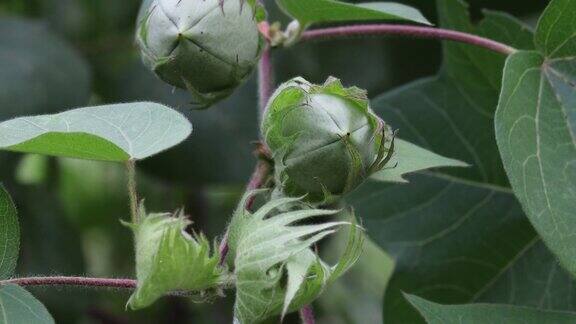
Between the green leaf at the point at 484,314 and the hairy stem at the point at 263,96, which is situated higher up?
the hairy stem at the point at 263,96

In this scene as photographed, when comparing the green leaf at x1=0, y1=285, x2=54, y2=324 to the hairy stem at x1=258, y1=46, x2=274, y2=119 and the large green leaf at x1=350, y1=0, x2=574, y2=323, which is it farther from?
the large green leaf at x1=350, y1=0, x2=574, y2=323

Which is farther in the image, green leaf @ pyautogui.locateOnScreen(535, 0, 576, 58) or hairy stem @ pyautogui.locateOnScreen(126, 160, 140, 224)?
green leaf @ pyautogui.locateOnScreen(535, 0, 576, 58)

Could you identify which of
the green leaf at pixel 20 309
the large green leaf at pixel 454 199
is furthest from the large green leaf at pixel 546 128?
the green leaf at pixel 20 309

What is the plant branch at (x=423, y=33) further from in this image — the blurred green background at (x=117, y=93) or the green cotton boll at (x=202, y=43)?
the blurred green background at (x=117, y=93)

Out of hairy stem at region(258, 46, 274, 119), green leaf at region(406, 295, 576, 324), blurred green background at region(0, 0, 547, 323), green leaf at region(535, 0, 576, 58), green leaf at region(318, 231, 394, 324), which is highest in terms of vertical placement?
green leaf at region(535, 0, 576, 58)

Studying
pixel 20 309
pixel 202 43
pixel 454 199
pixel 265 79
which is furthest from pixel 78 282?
pixel 454 199

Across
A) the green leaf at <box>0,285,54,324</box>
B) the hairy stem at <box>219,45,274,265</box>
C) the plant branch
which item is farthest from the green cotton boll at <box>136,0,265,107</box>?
the green leaf at <box>0,285,54,324</box>
